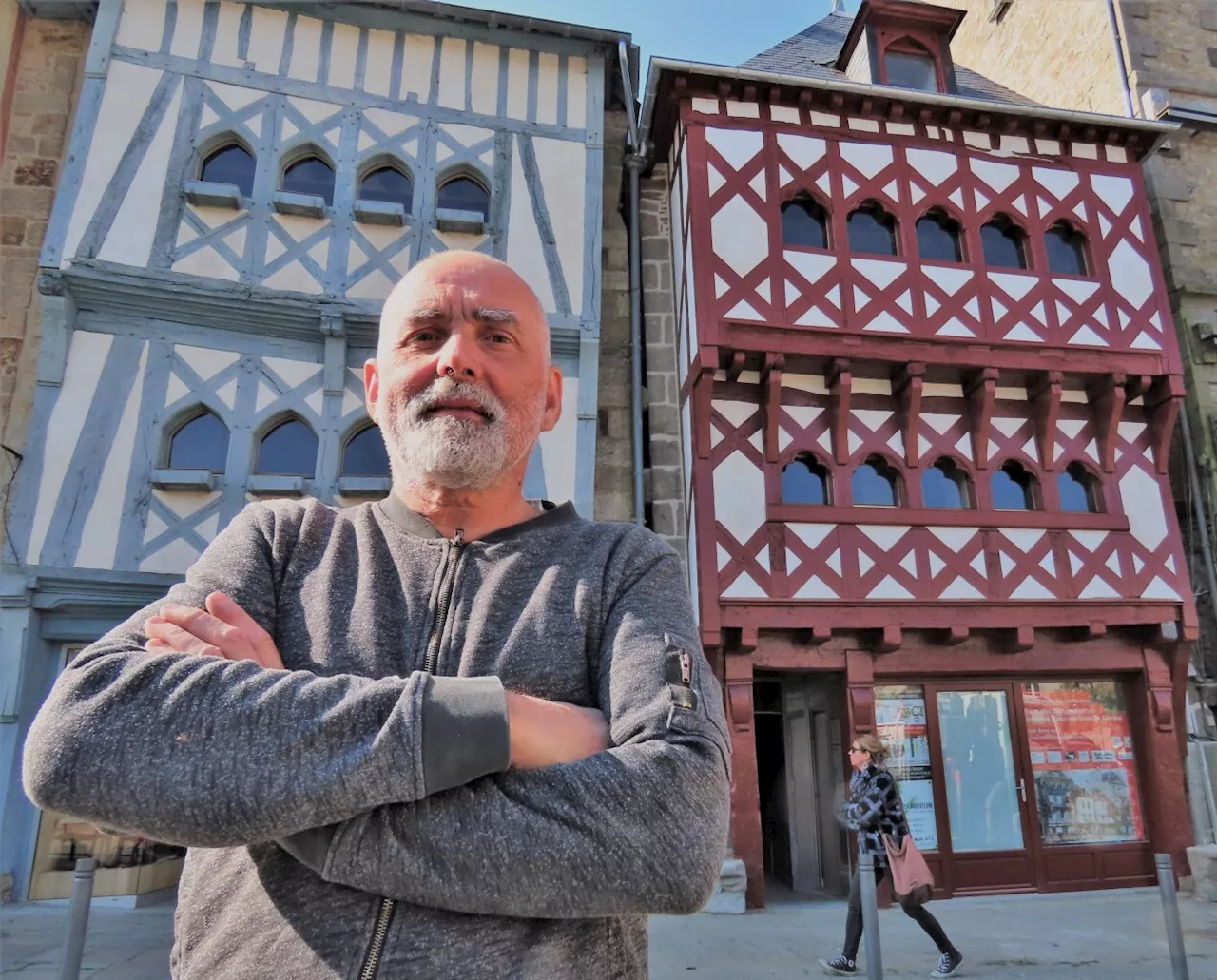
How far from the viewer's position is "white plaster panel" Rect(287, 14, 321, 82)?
891cm

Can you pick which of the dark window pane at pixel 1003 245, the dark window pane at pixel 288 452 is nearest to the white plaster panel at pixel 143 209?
the dark window pane at pixel 288 452

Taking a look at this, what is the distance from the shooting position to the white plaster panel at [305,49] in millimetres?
8906

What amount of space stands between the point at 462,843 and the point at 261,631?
1.49 ft

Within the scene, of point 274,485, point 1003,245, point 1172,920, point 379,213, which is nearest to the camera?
point 1172,920

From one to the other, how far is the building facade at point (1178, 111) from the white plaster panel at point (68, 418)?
41.1 feet

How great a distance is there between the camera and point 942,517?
925cm

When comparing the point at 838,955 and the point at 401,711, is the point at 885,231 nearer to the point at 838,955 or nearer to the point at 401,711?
the point at 838,955

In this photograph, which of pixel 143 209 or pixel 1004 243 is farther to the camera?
pixel 1004 243

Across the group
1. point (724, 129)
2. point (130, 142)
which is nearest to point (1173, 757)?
point (724, 129)

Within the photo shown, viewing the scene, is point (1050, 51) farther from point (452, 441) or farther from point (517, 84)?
point (452, 441)

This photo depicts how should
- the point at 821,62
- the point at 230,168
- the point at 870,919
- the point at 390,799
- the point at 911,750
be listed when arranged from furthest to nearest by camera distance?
the point at 821,62 < the point at 911,750 < the point at 230,168 < the point at 870,919 < the point at 390,799

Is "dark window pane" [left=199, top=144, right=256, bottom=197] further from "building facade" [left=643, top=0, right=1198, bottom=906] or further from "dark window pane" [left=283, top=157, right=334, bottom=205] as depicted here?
"building facade" [left=643, top=0, right=1198, bottom=906]

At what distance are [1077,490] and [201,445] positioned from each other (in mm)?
9893

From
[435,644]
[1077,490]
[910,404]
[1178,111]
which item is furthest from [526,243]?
[1178,111]
